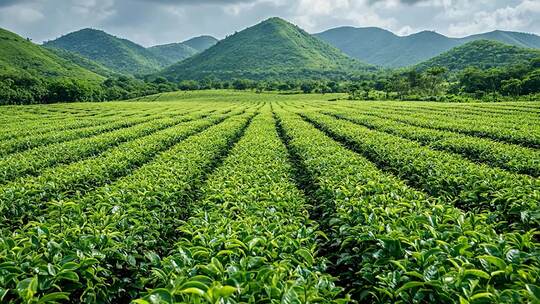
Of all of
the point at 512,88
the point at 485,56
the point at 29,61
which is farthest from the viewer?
the point at 29,61

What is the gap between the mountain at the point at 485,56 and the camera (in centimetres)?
16000

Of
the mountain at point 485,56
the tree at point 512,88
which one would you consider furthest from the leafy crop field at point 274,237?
the mountain at point 485,56

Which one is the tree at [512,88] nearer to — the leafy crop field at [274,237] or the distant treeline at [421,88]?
the distant treeline at [421,88]

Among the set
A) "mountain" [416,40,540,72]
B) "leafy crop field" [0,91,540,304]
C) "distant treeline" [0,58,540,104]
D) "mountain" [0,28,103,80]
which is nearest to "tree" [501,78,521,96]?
"distant treeline" [0,58,540,104]

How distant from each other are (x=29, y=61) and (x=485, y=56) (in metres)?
231

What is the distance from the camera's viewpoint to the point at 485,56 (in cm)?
17275

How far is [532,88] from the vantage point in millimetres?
80125

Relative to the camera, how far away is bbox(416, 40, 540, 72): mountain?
525 feet

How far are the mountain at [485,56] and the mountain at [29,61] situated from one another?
19560cm

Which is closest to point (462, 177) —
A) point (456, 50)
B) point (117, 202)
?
point (117, 202)

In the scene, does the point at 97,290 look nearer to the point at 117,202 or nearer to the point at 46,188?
the point at 117,202

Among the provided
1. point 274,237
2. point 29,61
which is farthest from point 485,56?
point 29,61

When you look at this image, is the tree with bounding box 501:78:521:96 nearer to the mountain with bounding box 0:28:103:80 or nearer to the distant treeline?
the distant treeline

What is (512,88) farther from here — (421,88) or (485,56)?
(485,56)
